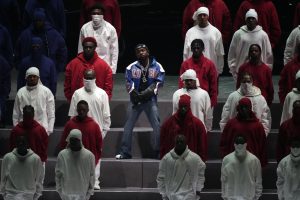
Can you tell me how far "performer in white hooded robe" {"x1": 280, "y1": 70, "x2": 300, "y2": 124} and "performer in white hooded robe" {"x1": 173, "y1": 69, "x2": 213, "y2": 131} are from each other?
1.12m

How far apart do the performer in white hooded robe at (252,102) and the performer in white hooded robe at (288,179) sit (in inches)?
38.6

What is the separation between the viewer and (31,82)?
707 inches

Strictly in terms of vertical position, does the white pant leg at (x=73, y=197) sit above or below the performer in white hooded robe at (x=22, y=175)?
below

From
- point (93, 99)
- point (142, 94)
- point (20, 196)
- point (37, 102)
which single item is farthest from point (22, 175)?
point (142, 94)

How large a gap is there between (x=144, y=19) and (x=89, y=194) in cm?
635

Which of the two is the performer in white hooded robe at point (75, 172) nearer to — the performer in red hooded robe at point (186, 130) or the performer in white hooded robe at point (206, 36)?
the performer in red hooded robe at point (186, 130)

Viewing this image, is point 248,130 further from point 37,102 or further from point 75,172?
point 37,102

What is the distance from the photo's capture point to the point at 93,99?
706 inches

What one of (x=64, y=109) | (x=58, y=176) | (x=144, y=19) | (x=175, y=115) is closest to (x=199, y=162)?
(x=175, y=115)

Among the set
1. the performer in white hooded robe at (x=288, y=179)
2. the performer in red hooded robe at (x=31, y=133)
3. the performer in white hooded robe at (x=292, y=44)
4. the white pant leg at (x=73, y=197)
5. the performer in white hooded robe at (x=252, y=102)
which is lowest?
the white pant leg at (x=73, y=197)

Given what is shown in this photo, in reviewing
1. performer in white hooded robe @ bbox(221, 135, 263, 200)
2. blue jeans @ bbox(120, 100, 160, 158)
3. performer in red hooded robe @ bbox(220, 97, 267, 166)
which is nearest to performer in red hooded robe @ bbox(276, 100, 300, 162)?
performer in red hooded robe @ bbox(220, 97, 267, 166)

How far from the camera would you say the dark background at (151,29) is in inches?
889

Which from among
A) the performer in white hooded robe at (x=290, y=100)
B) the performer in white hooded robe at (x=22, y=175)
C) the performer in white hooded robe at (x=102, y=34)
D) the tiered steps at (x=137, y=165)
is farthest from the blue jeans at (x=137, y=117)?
the performer in white hooded robe at (x=290, y=100)

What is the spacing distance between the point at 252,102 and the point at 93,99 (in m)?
2.36
